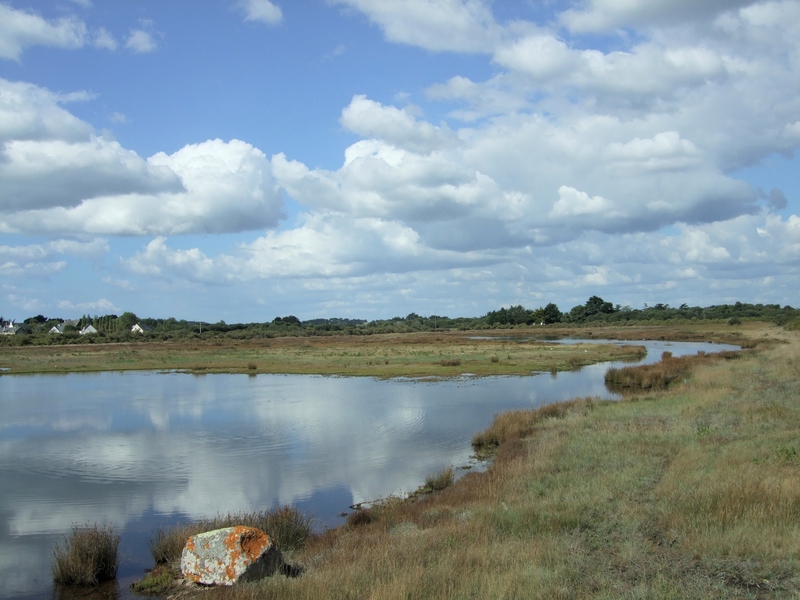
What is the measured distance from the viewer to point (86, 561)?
10516mm

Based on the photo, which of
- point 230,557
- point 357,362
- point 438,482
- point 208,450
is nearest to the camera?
point 230,557

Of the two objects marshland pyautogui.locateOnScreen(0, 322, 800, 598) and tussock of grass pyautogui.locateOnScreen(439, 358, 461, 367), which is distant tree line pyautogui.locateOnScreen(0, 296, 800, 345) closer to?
tussock of grass pyautogui.locateOnScreen(439, 358, 461, 367)

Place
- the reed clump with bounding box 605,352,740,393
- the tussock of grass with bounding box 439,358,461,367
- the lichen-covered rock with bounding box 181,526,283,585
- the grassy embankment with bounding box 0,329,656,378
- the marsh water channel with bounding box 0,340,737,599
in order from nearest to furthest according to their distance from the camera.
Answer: the lichen-covered rock with bounding box 181,526,283,585 < the marsh water channel with bounding box 0,340,737,599 < the reed clump with bounding box 605,352,740,393 < the grassy embankment with bounding box 0,329,656,378 < the tussock of grass with bounding box 439,358,461,367

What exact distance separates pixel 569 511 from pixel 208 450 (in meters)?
14.1

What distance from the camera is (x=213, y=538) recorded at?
9297 mm

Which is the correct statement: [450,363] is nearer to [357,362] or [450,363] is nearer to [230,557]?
[357,362]

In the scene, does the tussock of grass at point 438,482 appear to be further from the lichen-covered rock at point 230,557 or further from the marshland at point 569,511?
the lichen-covered rock at point 230,557

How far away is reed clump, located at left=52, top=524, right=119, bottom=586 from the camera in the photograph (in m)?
10.5

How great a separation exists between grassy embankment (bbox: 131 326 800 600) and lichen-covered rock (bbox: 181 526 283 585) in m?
0.56

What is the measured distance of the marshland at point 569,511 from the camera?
291 inches

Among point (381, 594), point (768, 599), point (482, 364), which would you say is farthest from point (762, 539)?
point (482, 364)

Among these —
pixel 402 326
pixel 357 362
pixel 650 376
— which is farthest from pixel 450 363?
pixel 402 326

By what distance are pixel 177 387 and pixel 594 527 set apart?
117 ft

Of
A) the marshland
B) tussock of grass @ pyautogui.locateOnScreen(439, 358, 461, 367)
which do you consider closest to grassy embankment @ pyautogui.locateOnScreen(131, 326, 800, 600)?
the marshland
